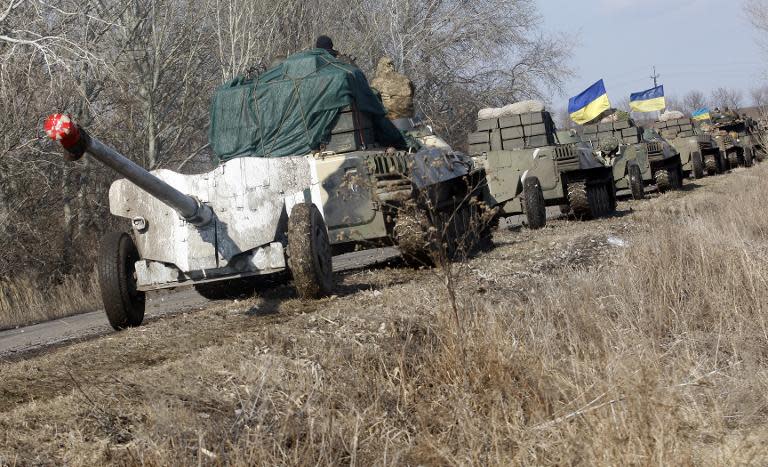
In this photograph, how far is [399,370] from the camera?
5.67 meters

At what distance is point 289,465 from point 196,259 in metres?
5.04

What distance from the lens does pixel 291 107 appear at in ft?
37.1

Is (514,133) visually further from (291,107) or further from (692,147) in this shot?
(692,147)

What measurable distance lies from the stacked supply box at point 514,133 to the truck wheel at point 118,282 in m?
11.2

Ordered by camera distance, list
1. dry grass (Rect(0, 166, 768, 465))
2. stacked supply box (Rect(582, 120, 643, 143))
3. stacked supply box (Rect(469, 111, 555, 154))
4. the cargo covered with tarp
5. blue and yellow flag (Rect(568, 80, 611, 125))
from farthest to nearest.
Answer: blue and yellow flag (Rect(568, 80, 611, 125))
stacked supply box (Rect(582, 120, 643, 143))
stacked supply box (Rect(469, 111, 555, 154))
the cargo covered with tarp
dry grass (Rect(0, 166, 768, 465))

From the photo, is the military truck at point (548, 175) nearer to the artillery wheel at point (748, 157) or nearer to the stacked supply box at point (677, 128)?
the stacked supply box at point (677, 128)

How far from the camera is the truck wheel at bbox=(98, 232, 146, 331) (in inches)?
345

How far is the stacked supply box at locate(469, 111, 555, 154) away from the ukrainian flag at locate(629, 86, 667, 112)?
22175mm

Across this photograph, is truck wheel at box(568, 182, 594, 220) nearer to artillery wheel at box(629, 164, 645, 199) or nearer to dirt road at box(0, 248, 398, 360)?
dirt road at box(0, 248, 398, 360)

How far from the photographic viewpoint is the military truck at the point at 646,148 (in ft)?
85.6

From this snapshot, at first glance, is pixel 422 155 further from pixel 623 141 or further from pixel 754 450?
pixel 623 141

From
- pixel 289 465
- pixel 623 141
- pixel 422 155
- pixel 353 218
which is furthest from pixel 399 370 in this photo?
pixel 623 141

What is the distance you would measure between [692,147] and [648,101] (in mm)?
9773

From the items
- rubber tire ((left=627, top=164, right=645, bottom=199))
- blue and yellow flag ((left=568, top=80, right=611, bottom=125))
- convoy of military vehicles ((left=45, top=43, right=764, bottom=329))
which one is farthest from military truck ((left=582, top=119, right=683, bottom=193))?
convoy of military vehicles ((left=45, top=43, right=764, bottom=329))
